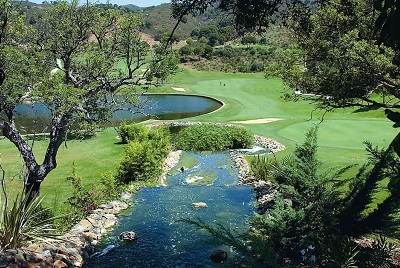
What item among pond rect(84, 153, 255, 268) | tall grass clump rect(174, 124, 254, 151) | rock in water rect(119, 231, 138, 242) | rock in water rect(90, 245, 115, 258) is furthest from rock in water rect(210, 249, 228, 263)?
tall grass clump rect(174, 124, 254, 151)

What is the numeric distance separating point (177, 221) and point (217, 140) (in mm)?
12695

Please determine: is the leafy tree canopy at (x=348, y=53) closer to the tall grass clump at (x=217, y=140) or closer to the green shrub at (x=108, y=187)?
the green shrub at (x=108, y=187)

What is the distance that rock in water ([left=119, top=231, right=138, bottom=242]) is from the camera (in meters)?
9.49

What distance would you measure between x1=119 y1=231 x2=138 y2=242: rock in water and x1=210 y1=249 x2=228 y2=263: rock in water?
2183 mm

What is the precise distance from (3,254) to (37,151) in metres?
12.6

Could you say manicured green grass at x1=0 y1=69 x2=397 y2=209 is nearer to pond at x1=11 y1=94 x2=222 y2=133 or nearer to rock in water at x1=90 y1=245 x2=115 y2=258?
rock in water at x1=90 y1=245 x2=115 y2=258

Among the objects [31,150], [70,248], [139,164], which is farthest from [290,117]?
[70,248]

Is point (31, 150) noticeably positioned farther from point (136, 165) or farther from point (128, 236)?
point (136, 165)

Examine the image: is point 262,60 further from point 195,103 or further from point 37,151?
point 37,151

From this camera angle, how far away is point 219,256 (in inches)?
332

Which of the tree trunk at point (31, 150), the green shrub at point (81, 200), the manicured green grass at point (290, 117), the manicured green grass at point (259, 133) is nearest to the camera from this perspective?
the tree trunk at point (31, 150)

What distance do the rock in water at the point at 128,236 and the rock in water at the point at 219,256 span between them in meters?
2.18

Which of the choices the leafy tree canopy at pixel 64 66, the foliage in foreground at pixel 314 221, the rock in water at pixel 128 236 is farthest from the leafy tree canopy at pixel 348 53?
the rock in water at pixel 128 236

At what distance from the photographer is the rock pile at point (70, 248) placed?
6.79m
